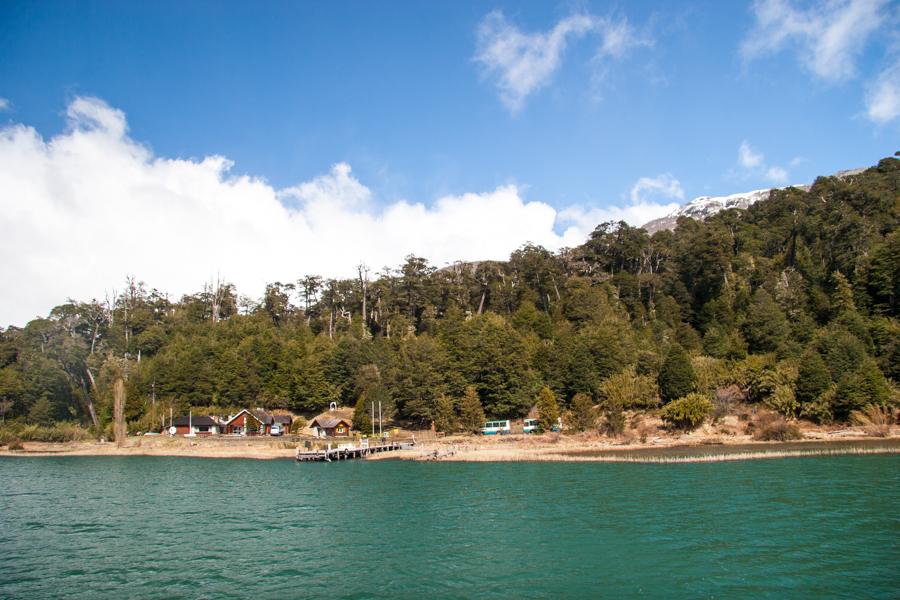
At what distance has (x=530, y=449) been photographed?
61.2 m

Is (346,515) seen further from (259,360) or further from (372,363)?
(259,360)

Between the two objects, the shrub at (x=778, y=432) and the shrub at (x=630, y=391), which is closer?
the shrub at (x=778, y=432)

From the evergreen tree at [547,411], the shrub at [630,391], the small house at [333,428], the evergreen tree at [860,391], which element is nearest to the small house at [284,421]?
the small house at [333,428]

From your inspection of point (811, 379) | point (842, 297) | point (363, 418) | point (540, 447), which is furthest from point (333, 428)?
point (842, 297)

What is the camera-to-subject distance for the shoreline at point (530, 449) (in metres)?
50.0

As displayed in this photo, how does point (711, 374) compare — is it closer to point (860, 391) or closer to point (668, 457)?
point (860, 391)

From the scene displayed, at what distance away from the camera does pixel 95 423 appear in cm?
9388

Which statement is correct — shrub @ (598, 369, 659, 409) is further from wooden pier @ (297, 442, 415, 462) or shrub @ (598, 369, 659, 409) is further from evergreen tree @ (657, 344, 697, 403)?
wooden pier @ (297, 442, 415, 462)

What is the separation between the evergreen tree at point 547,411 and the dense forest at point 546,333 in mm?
4356

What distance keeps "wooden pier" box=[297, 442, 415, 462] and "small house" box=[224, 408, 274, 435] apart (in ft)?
74.5

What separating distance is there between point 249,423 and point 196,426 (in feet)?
25.6

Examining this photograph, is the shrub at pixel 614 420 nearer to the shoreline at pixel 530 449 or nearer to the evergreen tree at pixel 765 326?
the shoreline at pixel 530 449

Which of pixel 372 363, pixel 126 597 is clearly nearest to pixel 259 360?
pixel 372 363

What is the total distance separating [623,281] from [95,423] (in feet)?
300
